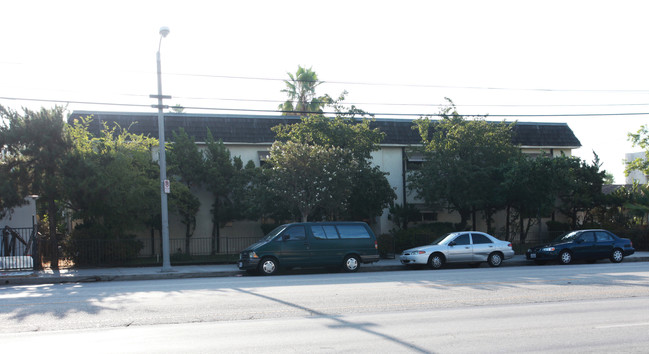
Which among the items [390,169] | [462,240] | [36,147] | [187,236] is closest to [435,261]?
[462,240]

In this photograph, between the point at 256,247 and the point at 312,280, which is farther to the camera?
the point at 256,247

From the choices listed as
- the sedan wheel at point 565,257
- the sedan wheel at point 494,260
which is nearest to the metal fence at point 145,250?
the sedan wheel at point 494,260

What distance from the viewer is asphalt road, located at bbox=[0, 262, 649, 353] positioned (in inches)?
297

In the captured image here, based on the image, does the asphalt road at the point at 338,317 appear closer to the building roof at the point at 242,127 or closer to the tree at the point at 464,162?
the tree at the point at 464,162

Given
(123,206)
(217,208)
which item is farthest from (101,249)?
(217,208)

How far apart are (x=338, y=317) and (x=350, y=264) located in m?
9.82

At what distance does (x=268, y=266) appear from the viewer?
728 inches

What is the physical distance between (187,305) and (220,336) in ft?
10.8

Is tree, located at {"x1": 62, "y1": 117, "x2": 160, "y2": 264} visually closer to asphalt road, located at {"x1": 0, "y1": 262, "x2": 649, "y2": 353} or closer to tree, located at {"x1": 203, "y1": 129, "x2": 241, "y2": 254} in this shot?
tree, located at {"x1": 203, "y1": 129, "x2": 241, "y2": 254}

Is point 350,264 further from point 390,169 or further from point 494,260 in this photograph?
point 390,169

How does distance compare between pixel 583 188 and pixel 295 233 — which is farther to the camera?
pixel 583 188

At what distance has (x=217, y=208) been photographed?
25953 millimetres

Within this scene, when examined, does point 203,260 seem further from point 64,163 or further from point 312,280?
point 312,280

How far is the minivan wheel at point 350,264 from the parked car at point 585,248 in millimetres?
8145
